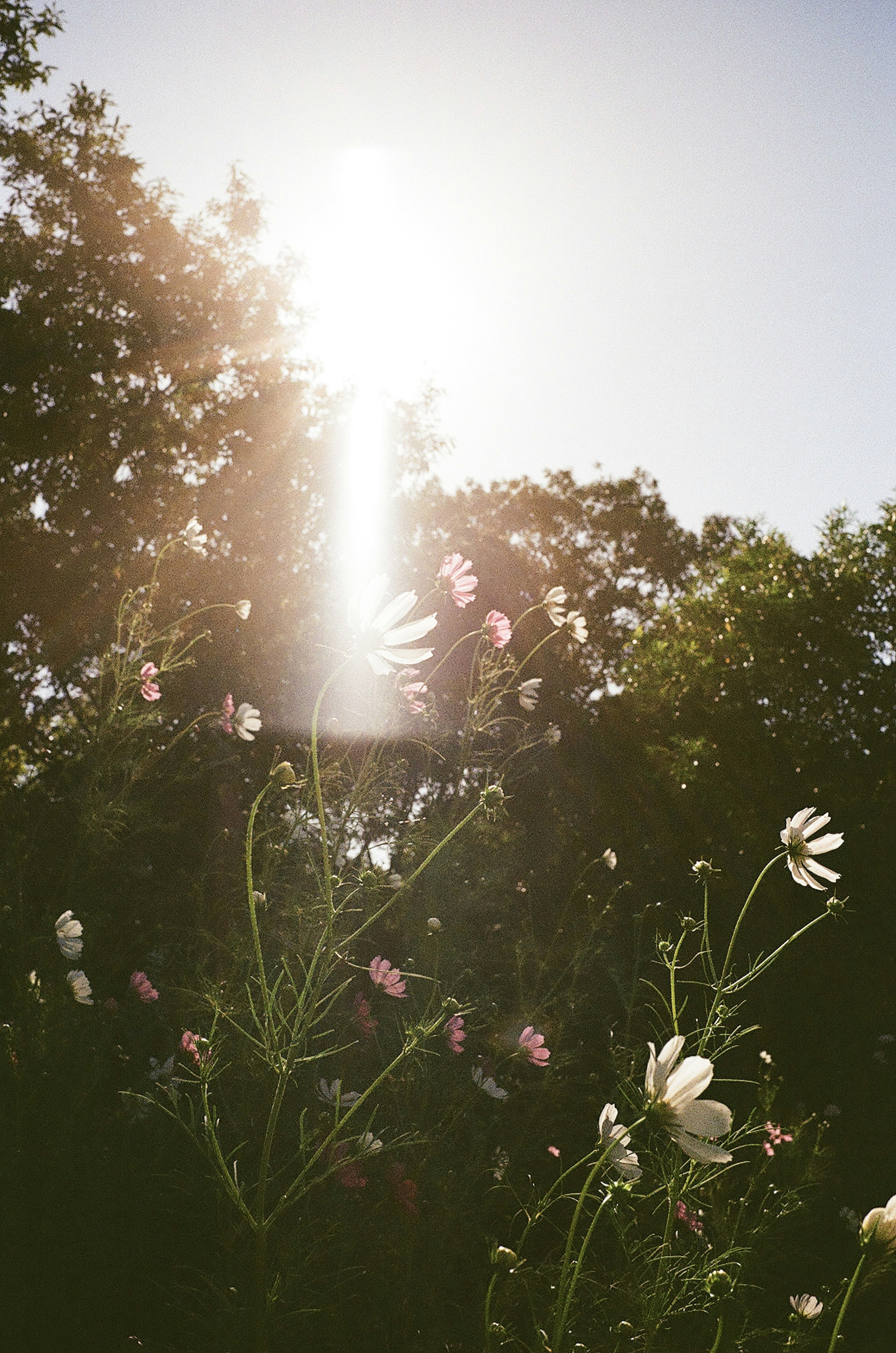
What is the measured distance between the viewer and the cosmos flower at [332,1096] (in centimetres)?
199

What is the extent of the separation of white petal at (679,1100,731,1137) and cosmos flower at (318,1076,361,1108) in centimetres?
128

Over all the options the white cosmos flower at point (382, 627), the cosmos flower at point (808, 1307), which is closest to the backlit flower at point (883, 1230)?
the white cosmos flower at point (382, 627)

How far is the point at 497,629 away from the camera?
2355 millimetres

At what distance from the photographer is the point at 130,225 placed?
8.11m

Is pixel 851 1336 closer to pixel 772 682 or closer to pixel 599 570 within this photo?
pixel 772 682

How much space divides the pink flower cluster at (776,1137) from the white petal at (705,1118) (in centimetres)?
235

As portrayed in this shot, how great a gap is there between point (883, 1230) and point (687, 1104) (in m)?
0.31

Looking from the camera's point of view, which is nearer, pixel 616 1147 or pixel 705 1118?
pixel 705 1118

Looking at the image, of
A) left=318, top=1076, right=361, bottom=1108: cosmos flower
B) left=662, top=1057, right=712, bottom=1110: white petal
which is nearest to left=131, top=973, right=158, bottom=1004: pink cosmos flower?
left=318, top=1076, right=361, bottom=1108: cosmos flower

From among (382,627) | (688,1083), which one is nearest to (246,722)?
(382,627)

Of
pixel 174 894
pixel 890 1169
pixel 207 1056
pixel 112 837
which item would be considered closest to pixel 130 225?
pixel 174 894

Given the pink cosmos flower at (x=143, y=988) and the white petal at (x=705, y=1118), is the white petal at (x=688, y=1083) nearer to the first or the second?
the white petal at (x=705, y=1118)

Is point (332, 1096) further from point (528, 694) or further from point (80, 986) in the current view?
point (528, 694)

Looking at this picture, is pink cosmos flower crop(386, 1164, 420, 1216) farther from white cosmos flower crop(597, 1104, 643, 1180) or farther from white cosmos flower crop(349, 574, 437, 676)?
white cosmos flower crop(349, 574, 437, 676)
